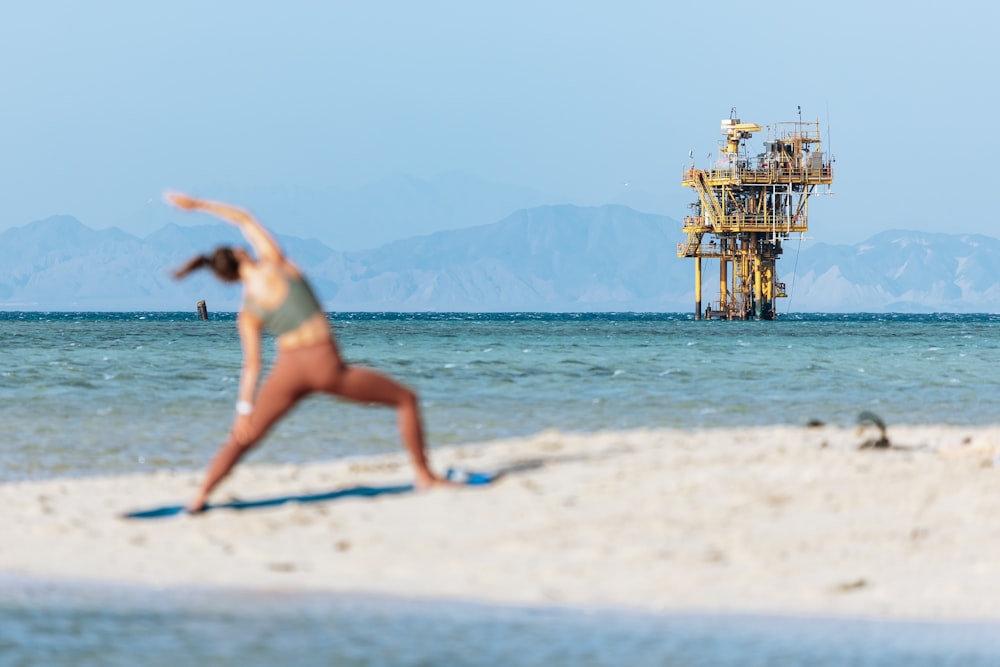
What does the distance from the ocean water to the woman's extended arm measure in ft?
7.99

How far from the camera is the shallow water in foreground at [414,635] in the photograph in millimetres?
6648

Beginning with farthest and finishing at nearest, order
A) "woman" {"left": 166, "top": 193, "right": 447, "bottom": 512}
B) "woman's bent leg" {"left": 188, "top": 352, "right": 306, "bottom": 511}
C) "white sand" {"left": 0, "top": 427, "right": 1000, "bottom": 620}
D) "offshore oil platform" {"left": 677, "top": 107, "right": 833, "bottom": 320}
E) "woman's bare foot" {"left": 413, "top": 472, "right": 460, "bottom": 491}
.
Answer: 1. "offshore oil platform" {"left": 677, "top": 107, "right": 833, "bottom": 320}
2. "woman's bare foot" {"left": 413, "top": 472, "right": 460, "bottom": 491}
3. "woman's bent leg" {"left": 188, "top": 352, "right": 306, "bottom": 511}
4. "woman" {"left": 166, "top": 193, "right": 447, "bottom": 512}
5. "white sand" {"left": 0, "top": 427, "right": 1000, "bottom": 620}

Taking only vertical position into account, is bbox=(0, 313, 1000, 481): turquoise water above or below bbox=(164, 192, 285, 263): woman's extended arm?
below

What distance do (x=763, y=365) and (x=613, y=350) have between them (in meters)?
11.5

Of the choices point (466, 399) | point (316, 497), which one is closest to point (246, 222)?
point (316, 497)

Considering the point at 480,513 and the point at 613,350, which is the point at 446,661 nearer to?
the point at 480,513

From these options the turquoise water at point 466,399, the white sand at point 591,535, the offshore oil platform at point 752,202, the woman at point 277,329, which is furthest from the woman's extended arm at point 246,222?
the offshore oil platform at point 752,202

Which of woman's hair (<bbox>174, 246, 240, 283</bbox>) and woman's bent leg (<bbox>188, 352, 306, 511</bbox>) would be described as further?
woman's bent leg (<bbox>188, 352, 306, 511</bbox>)

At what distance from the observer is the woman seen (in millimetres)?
9508

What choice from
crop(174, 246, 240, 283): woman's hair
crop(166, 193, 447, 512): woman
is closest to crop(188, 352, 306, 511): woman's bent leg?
crop(166, 193, 447, 512): woman

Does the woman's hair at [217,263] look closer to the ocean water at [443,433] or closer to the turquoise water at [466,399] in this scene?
the ocean water at [443,433]

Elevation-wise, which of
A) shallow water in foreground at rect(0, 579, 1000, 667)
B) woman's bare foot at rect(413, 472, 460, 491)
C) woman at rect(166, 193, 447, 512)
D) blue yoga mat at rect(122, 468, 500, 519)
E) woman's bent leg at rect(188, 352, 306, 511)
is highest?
woman at rect(166, 193, 447, 512)

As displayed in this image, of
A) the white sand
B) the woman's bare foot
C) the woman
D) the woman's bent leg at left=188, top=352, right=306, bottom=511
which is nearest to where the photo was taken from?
the white sand

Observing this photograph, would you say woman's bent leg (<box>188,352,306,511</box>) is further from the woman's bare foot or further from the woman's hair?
the woman's bare foot
